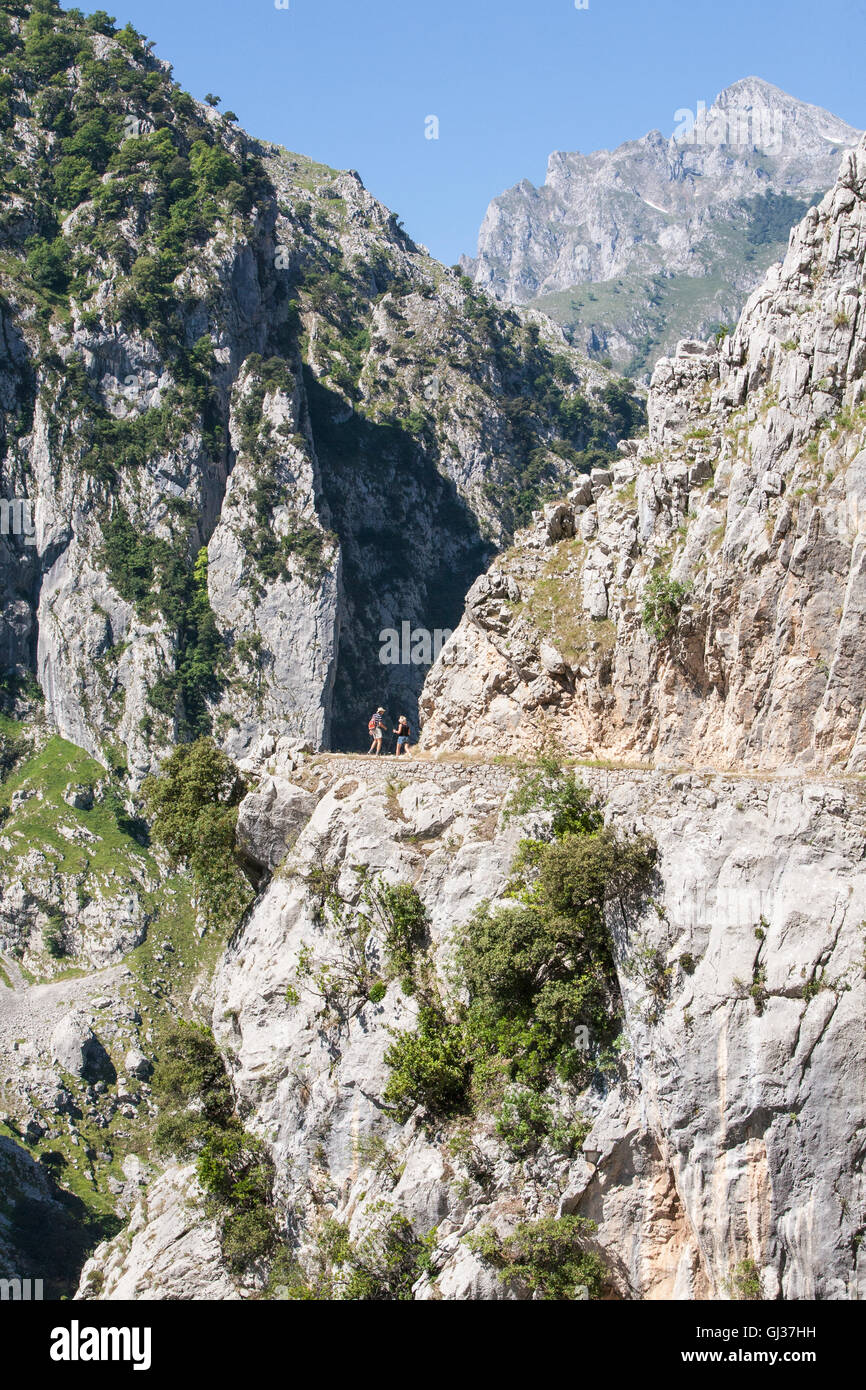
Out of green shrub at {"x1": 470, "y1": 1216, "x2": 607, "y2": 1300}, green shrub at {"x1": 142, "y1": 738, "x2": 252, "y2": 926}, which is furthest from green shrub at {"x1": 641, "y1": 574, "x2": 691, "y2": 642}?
green shrub at {"x1": 470, "y1": 1216, "x2": 607, "y2": 1300}

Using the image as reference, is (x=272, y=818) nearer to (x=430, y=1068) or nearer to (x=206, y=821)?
(x=206, y=821)

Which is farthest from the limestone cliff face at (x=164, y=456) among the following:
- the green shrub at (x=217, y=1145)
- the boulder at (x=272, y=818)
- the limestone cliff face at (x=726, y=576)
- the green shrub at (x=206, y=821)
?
the limestone cliff face at (x=726, y=576)

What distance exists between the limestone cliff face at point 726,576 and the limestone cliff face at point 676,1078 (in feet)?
13.2

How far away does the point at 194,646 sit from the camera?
10056 centimetres

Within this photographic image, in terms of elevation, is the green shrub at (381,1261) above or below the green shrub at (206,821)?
below

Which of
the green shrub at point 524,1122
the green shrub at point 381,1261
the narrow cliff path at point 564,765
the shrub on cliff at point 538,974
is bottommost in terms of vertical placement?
the green shrub at point 381,1261

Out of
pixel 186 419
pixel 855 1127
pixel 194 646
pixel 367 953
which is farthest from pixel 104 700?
pixel 855 1127

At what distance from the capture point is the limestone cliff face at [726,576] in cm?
2855

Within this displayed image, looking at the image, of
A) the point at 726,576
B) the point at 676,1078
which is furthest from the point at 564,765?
the point at 676,1078

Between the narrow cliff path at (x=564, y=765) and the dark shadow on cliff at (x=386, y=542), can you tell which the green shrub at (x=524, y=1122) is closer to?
the narrow cliff path at (x=564, y=765)

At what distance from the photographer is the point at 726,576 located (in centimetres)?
3130

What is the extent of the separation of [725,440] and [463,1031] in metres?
17.9

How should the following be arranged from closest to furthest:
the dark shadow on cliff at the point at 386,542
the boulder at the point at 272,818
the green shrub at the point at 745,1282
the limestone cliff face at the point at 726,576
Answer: the green shrub at the point at 745,1282 < the limestone cliff face at the point at 726,576 < the boulder at the point at 272,818 < the dark shadow on cliff at the point at 386,542

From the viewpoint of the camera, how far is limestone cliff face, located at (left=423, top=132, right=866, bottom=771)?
1124 inches
